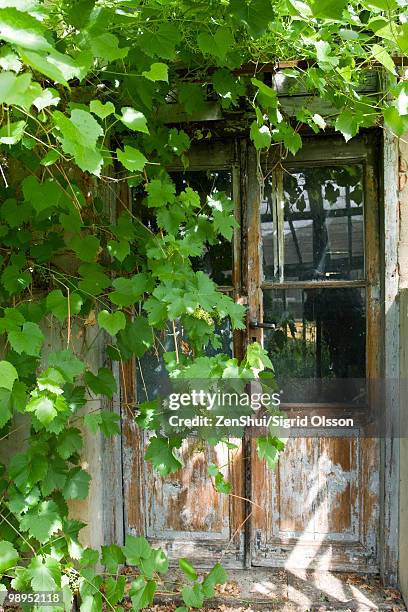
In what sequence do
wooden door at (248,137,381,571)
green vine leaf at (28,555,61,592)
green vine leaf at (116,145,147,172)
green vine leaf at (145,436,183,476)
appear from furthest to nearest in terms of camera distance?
1. wooden door at (248,137,381,571)
2. green vine leaf at (145,436,183,476)
3. green vine leaf at (28,555,61,592)
4. green vine leaf at (116,145,147,172)

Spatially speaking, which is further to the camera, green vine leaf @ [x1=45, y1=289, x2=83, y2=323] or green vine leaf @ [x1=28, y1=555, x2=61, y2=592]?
green vine leaf @ [x1=45, y1=289, x2=83, y2=323]

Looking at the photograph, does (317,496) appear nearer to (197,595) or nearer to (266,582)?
(266,582)

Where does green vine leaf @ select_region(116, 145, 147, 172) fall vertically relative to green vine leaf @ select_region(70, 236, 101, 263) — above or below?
above

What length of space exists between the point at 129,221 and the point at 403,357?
130 centimetres

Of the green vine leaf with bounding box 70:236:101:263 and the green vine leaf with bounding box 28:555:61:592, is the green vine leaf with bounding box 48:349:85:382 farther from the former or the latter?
the green vine leaf with bounding box 28:555:61:592

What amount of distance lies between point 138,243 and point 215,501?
1.31 metres

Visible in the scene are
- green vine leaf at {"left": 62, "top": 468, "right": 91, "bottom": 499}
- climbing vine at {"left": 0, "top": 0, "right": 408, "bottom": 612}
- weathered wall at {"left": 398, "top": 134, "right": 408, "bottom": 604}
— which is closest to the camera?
climbing vine at {"left": 0, "top": 0, "right": 408, "bottom": 612}

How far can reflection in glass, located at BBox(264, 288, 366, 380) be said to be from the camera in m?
2.20

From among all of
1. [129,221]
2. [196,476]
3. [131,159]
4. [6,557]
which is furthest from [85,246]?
[196,476]

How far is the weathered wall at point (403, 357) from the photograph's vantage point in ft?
6.54

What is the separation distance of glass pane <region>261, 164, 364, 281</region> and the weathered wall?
7.4 inches

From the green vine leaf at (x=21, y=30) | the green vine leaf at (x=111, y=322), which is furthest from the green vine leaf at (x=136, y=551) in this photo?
the green vine leaf at (x=21, y=30)

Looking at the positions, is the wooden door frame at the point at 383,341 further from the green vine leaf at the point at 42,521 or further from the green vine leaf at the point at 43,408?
the green vine leaf at the point at 43,408

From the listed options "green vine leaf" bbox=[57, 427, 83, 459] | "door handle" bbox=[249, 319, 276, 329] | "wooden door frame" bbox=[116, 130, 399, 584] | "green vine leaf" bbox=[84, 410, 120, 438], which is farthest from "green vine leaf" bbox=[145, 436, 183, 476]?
"door handle" bbox=[249, 319, 276, 329]
